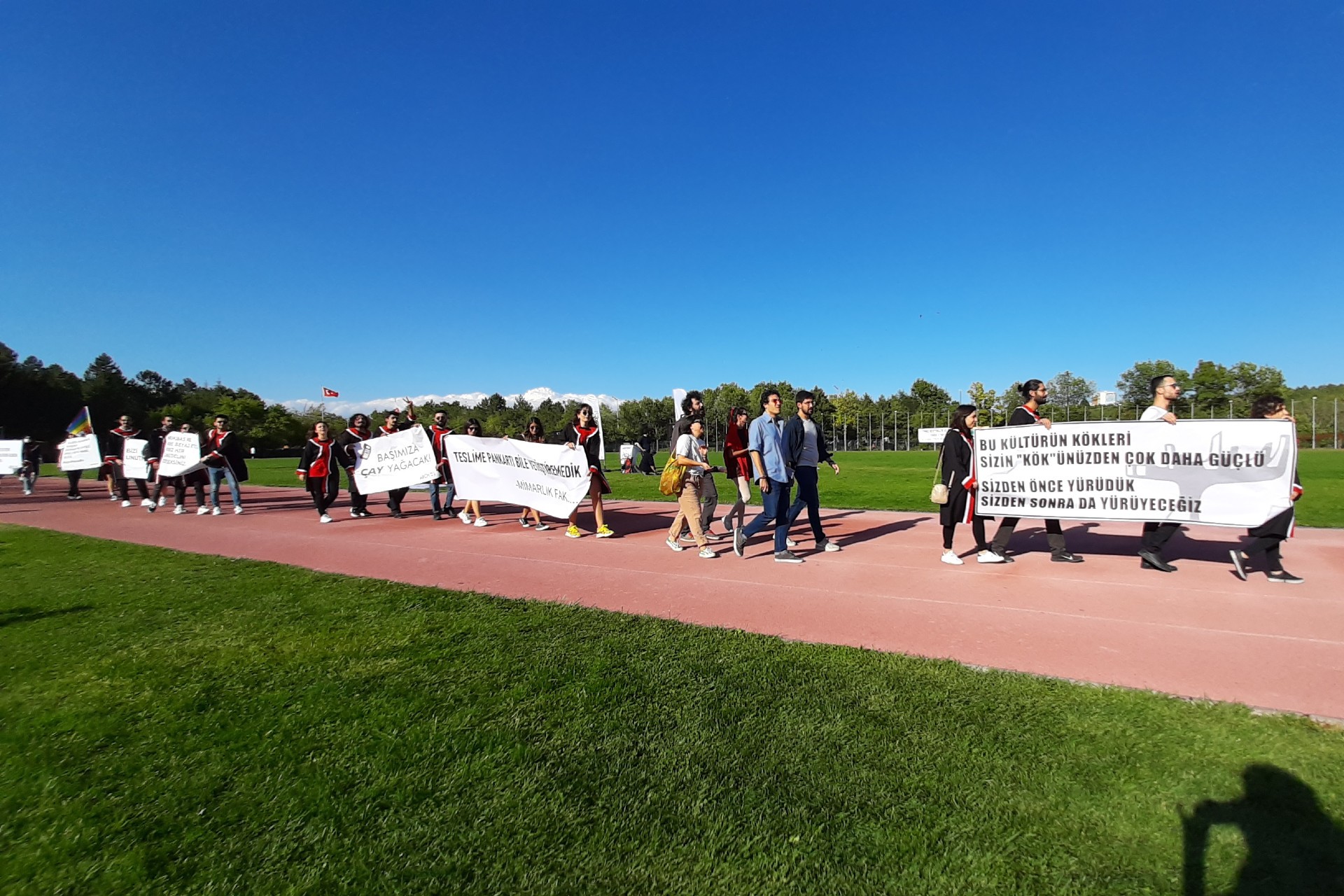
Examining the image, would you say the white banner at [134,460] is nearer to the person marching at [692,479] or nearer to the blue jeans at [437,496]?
the blue jeans at [437,496]

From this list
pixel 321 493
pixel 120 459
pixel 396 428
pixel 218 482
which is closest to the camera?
pixel 321 493

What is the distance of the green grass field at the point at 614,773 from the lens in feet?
6.97

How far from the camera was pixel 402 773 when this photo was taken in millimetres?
2688

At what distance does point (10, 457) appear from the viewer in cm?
1895

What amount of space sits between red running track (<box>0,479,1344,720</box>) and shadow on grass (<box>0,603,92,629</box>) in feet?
7.18

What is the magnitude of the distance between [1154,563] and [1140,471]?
100 cm

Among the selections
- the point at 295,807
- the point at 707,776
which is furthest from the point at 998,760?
the point at 295,807

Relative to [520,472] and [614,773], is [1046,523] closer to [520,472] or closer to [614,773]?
[614,773]

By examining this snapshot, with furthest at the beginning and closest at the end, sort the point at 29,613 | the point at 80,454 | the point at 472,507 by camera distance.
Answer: the point at 80,454 < the point at 472,507 < the point at 29,613

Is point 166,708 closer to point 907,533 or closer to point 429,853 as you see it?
point 429,853

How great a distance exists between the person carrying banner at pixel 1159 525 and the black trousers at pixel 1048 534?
2.51 ft

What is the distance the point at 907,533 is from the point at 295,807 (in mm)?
8336

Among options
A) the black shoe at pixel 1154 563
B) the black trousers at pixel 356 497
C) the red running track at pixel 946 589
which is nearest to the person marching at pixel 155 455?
the red running track at pixel 946 589

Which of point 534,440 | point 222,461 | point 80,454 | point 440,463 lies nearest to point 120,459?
point 80,454
